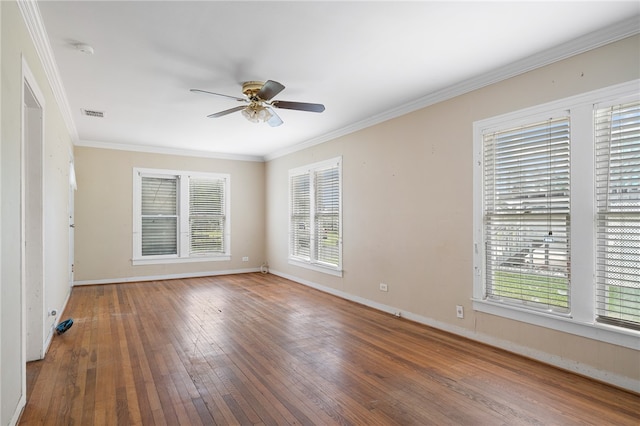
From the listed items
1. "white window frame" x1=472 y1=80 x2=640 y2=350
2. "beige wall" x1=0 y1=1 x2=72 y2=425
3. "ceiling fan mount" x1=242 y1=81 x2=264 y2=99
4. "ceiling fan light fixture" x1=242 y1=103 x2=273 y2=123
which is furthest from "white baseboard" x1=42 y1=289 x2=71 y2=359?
"white window frame" x1=472 y1=80 x2=640 y2=350

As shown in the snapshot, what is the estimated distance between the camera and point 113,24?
101 inches

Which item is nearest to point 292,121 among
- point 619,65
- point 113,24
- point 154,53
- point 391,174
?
point 391,174

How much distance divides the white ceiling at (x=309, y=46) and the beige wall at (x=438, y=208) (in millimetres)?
209

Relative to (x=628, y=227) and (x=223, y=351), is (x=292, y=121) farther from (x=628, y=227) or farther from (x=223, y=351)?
(x=628, y=227)

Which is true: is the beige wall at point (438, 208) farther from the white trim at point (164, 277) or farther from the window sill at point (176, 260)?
the window sill at point (176, 260)

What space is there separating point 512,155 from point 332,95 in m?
2.01

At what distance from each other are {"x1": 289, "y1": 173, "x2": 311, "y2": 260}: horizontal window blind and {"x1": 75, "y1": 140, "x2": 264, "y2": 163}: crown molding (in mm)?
1559

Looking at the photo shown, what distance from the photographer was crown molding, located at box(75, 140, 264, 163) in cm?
650

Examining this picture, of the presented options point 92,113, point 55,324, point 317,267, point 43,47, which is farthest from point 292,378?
point 92,113

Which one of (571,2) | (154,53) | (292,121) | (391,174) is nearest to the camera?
(571,2)

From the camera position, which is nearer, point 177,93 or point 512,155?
point 512,155

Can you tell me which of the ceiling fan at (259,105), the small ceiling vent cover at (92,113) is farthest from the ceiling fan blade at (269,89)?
the small ceiling vent cover at (92,113)

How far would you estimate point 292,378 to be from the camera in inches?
109

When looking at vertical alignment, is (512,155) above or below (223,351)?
above
